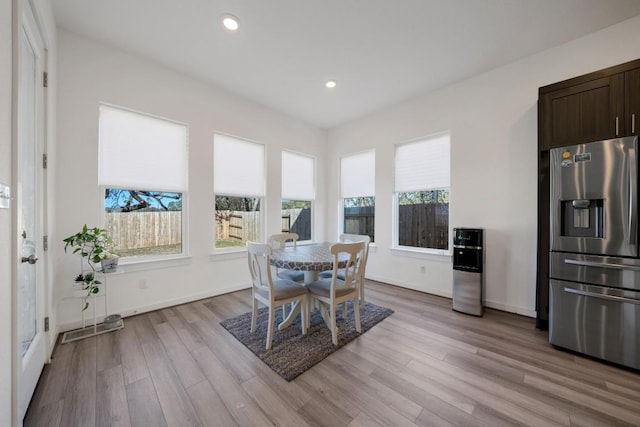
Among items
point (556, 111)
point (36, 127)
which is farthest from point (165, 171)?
point (556, 111)

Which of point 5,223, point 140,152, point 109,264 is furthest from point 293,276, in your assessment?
point 140,152

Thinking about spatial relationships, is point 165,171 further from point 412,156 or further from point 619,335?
point 619,335

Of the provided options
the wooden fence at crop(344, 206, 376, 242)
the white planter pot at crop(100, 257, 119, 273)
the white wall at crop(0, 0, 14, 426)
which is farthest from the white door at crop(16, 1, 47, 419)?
the wooden fence at crop(344, 206, 376, 242)

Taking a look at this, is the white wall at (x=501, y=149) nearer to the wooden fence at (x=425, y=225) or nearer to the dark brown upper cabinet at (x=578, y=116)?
the wooden fence at (x=425, y=225)

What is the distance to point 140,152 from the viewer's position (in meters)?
2.90

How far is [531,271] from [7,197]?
439 cm

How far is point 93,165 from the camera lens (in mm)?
2562

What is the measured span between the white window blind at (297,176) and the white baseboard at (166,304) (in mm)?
1839

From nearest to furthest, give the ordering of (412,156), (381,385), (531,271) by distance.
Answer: (381,385) → (531,271) → (412,156)

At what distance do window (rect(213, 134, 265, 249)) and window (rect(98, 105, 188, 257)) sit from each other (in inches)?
19.1

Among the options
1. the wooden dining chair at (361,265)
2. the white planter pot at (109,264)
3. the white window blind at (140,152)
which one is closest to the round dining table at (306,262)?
the wooden dining chair at (361,265)

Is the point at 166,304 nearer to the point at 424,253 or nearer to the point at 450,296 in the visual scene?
the point at 424,253

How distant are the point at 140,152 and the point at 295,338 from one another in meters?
2.84

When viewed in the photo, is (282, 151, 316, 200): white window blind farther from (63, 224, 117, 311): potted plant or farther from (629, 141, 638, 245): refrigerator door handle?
(629, 141, 638, 245): refrigerator door handle
